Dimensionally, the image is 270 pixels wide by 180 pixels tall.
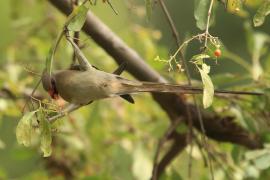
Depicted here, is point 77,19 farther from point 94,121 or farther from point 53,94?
point 94,121

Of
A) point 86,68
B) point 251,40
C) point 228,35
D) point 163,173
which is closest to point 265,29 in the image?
point 228,35

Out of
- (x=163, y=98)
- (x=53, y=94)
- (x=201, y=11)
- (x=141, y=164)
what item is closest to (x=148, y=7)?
(x=201, y=11)

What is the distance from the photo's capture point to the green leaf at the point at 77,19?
2.72 feet

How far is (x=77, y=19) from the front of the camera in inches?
32.9

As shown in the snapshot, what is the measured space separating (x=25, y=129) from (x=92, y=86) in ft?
0.35

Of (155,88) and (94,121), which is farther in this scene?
(94,121)

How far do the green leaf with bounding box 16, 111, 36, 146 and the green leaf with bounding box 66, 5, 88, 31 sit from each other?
124mm

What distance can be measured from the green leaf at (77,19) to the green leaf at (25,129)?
12 cm

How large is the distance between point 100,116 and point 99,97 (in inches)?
37.5

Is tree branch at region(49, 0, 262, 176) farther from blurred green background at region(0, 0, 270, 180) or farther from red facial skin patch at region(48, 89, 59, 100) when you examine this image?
red facial skin patch at region(48, 89, 59, 100)

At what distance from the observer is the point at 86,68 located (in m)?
0.90

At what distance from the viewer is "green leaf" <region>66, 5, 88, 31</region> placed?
830mm

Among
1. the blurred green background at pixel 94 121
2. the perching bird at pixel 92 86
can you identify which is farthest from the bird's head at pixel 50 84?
the blurred green background at pixel 94 121

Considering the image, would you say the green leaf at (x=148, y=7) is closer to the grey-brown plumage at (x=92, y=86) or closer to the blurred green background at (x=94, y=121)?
the grey-brown plumage at (x=92, y=86)
